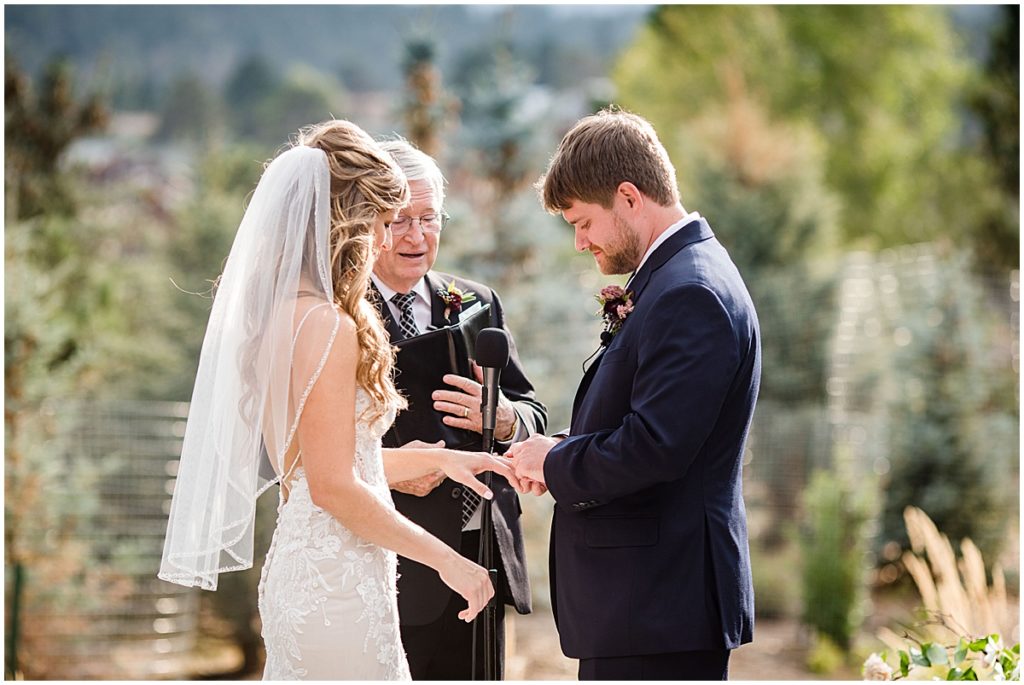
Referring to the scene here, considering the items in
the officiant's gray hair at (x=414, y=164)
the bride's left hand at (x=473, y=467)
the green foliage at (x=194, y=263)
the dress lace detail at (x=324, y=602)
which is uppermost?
the green foliage at (x=194, y=263)

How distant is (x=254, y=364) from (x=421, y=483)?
2.70ft

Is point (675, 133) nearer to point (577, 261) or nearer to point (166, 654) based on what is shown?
point (577, 261)

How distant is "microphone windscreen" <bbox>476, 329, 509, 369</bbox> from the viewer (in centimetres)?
303

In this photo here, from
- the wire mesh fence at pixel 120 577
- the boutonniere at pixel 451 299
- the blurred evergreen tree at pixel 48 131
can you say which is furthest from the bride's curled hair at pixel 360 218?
the blurred evergreen tree at pixel 48 131

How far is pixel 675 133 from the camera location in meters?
21.0

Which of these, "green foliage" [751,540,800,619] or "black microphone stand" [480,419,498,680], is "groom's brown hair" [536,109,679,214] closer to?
"black microphone stand" [480,419,498,680]

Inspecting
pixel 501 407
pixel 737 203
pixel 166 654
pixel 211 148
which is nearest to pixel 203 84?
pixel 211 148

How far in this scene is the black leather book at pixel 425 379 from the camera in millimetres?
3531

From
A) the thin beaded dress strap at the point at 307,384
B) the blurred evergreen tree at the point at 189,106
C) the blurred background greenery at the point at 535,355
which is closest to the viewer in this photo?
the thin beaded dress strap at the point at 307,384

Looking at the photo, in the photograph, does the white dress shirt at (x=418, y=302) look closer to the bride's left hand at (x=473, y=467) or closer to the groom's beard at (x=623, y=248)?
the bride's left hand at (x=473, y=467)

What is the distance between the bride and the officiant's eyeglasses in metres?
0.62

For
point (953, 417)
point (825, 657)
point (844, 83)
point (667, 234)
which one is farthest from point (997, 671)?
point (844, 83)

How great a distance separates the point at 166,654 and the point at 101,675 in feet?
1.80

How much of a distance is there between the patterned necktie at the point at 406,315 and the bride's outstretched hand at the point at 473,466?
0.56 metres
